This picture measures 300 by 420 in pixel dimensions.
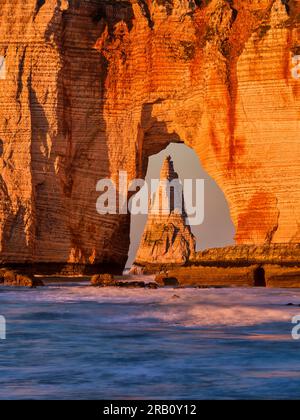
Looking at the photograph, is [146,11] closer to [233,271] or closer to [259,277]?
[233,271]

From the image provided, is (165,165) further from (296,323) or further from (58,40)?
(296,323)

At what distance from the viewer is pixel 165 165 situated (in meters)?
84.8

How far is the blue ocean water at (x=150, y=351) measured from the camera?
439 inches

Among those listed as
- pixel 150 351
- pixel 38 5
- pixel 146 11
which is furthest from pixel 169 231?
pixel 150 351

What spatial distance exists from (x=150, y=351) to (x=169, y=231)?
73.3m

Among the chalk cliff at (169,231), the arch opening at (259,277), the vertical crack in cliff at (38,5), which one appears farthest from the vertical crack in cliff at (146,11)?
the chalk cliff at (169,231)

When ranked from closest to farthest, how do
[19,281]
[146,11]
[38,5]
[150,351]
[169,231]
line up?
1. [150,351]
2. [19,281]
3. [146,11]
4. [38,5]
5. [169,231]

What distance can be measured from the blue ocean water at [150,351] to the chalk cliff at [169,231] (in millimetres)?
60875

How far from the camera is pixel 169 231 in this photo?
87688 mm

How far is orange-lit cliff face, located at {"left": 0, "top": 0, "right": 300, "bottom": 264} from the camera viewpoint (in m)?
41.9

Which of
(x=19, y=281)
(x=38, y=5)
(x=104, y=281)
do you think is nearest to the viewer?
(x=19, y=281)

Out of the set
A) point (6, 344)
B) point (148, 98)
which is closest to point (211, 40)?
point (148, 98)

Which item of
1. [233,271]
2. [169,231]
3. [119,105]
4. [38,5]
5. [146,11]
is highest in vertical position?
[38,5]

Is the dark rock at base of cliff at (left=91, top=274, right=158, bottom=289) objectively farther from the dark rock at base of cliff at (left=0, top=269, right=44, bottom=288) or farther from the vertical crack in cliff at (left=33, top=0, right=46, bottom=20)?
the vertical crack in cliff at (left=33, top=0, right=46, bottom=20)
